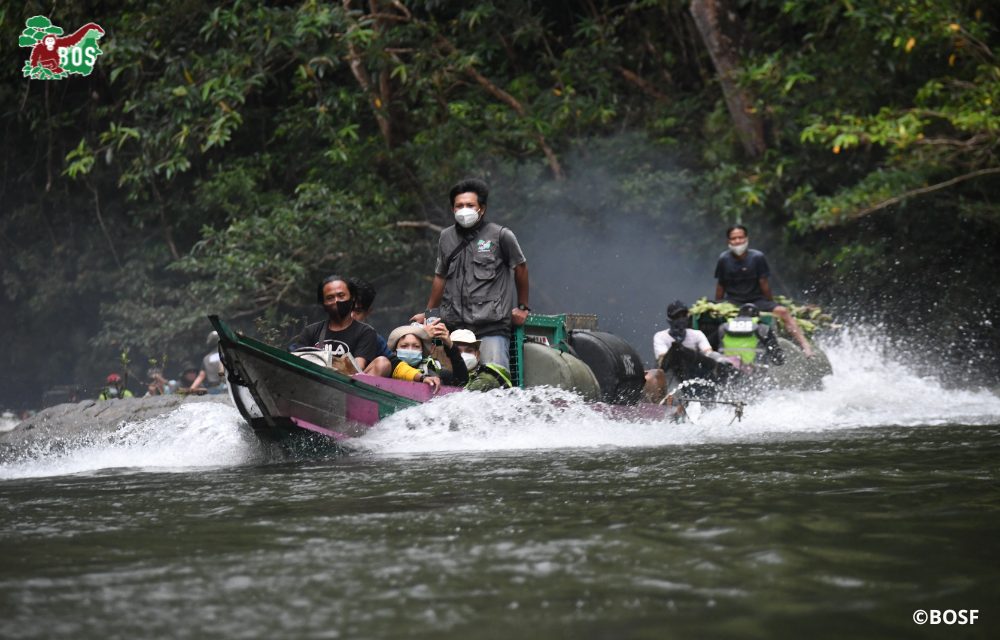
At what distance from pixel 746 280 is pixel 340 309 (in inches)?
202

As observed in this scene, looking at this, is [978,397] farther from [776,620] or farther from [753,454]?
[776,620]

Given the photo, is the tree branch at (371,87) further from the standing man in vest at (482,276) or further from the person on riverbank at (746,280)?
the standing man in vest at (482,276)

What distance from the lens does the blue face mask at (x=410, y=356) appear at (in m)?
7.72

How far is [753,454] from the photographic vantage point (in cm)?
629

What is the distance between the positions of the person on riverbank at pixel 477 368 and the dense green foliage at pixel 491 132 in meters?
6.08

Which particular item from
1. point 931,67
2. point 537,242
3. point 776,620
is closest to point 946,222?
point 931,67

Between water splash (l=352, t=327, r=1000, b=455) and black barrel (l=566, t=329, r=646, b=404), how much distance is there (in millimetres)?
312

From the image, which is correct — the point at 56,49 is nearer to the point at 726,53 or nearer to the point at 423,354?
the point at 726,53

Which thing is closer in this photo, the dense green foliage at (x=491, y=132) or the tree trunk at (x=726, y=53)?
the dense green foliage at (x=491, y=132)

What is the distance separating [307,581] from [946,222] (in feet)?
41.9

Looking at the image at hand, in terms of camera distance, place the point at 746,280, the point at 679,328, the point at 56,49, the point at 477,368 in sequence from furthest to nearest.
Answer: the point at 56,49, the point at 746,280, the point at 679,328, the point at 477,368

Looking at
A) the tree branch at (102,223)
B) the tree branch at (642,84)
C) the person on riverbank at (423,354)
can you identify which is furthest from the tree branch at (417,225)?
the person on riverbank at (423,354)

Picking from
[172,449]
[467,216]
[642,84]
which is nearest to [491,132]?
[642,84]

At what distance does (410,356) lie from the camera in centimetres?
772
